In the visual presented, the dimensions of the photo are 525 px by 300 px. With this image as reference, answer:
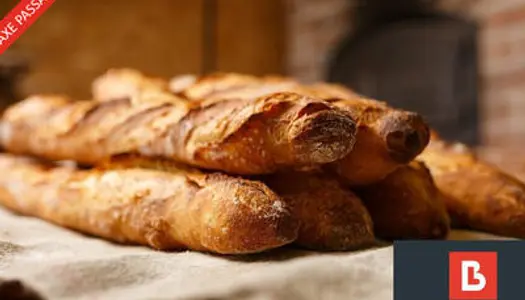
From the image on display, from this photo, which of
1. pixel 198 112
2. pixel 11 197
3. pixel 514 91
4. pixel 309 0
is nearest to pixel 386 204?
pixel 198 112

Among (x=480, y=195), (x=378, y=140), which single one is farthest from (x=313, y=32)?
(x=378, y=140)

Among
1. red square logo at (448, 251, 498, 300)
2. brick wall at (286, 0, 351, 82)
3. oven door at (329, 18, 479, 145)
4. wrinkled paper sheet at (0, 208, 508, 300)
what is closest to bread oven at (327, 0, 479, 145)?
oven door at (329, 18, 479, 145)

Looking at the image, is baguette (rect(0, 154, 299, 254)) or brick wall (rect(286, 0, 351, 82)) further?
brick wall (rect(286, 0, 351, 82))

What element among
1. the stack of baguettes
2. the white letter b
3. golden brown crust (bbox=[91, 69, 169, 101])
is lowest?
the white letter b

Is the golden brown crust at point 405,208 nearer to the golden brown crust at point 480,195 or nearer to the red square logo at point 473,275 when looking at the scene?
the golden brown crust at point 480,195

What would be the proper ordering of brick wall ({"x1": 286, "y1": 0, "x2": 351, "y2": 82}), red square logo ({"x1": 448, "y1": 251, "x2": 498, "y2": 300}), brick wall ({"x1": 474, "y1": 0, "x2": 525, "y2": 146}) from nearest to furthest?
red square logo ({"x1": 448, "y1": 251, "x2": 498, "y2": 300}), brick wall ({"x1": 474, "y1": 0, "x2": 525, "y2": 146}), brick wall ({"x1": 286, "y1": 0, "x2": 351, "y2": 82})

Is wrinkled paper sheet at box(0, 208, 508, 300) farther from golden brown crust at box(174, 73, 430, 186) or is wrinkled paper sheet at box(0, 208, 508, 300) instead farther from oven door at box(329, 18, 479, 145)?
oven door at box(329, 18, 479, 145)

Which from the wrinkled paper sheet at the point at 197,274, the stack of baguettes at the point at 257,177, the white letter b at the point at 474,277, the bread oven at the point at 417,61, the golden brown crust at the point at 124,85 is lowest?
the wrinkled paper sheet at the point at 197,274

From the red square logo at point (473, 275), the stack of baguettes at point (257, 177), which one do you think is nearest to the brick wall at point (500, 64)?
the stack of baguettes at point (257, 177)
